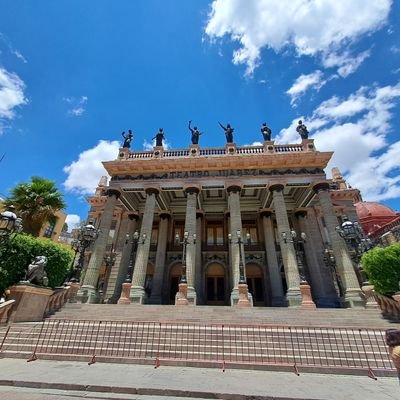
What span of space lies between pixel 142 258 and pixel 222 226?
890 centimetres

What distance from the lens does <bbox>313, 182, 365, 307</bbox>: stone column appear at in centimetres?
1288

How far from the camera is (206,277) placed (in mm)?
19688

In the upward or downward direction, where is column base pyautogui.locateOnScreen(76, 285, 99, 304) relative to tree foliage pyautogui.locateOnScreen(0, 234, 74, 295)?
downward

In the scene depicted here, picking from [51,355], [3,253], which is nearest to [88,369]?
[51,355]

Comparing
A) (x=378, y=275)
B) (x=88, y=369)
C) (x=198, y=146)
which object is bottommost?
(x=88, y=369)

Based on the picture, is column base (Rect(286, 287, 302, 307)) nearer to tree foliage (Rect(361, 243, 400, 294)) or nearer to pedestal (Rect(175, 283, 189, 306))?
tree foliage (Rect(361, 243, 400, 294))

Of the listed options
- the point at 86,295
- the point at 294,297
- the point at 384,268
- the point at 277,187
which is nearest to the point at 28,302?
the point at 86,295

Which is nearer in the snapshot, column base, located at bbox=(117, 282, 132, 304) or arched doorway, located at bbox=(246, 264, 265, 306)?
column base, located at bbox=(117, 282, 132, 304)

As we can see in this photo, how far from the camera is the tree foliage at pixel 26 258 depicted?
969cm

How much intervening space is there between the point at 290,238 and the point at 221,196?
26.4ft

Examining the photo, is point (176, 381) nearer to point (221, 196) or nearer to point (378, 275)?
point (378, 275)

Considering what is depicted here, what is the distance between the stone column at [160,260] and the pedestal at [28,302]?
8.66 m

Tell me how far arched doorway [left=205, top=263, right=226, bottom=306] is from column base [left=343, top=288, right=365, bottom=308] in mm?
8655

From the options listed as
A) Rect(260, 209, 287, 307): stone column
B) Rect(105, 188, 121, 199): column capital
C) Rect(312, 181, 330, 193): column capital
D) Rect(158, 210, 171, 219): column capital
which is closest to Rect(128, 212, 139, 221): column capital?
Rect(158, 210, 171, 219): column capital
